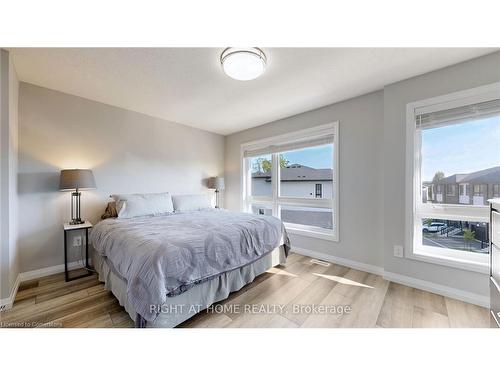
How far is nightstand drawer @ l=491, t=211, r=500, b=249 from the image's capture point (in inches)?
42.7

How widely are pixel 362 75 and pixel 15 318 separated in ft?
12.5

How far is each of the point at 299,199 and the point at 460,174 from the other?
72.6 inches

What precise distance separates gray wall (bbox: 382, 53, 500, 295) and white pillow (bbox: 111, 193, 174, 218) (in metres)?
2.92

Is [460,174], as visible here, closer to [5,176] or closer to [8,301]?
[5,176]

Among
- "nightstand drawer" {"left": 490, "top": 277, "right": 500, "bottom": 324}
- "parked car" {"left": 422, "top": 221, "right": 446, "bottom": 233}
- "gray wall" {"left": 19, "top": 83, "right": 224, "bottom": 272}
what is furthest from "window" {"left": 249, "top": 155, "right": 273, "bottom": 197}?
"nightstand drawer" {"left": 490, "top": 277, "right": 500, "bottom": 324}

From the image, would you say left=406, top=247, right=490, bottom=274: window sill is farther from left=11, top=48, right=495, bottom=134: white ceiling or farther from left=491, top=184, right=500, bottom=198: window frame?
left=11, top=48, right=495, bottom=134: white ceiling

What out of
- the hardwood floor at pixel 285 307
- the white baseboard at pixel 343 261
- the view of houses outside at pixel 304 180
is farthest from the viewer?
the view of houses outside at pixel 304 180

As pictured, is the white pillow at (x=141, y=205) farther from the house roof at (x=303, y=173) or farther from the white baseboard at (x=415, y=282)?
the white baseboard at (x=415, y=282)

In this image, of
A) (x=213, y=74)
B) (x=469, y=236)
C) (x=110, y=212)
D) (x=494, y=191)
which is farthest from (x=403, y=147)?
(x=110, y=212)

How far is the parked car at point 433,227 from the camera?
6.68ft

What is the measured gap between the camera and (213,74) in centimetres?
201

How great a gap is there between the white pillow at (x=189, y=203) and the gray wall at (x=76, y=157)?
44cm

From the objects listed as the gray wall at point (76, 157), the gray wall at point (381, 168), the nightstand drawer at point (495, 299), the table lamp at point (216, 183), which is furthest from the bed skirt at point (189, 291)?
the table lamp at point (216, 183)
